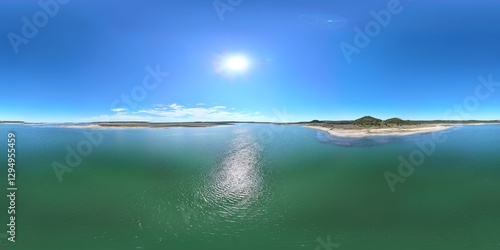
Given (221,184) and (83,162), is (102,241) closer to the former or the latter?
(221,184)

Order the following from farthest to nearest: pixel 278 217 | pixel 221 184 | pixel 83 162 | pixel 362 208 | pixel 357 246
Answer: pixel 83 162 → pixel 221 184 → pixel 362 208 → pixel 278 217 → pixel 357 246

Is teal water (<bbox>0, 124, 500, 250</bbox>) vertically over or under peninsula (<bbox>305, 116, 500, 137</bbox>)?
under

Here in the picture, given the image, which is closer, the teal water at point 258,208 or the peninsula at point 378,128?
the teal water at point 258,208

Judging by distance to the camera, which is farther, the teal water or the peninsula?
the peninsula

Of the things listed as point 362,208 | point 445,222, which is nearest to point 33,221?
point 362,208

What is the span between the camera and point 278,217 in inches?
555

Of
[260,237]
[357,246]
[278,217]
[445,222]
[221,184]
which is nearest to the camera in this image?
[357,246]

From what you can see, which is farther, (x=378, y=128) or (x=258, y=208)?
(x=378, y=128)

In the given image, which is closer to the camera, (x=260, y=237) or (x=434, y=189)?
(x=260, y=237)

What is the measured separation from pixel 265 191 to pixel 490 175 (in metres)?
22.1

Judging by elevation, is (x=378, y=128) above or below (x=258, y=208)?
above

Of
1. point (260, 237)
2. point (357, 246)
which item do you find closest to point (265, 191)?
point (260, 237)

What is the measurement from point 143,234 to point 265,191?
9.67m

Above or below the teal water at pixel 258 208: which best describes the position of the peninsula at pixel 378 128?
above
